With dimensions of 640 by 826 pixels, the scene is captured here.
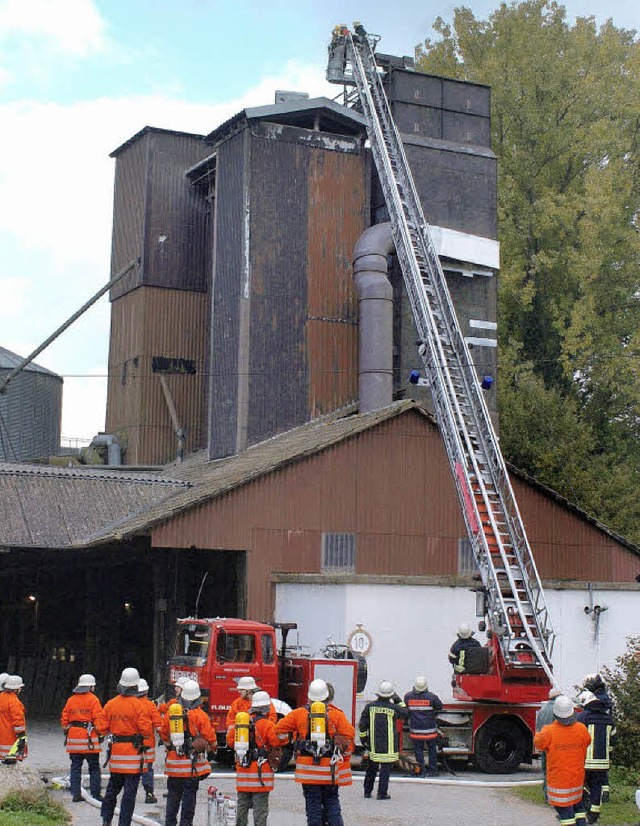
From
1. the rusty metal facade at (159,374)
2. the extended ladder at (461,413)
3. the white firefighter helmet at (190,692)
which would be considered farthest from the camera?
the rusty metal facade at (159,374)

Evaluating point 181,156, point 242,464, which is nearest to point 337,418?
point 242,464

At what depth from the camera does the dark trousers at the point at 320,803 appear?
41.9 ft

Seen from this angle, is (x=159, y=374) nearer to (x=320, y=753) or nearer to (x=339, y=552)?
(x=339, y=552)

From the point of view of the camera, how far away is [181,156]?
40.5 meters

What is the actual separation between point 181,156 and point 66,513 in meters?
16.8

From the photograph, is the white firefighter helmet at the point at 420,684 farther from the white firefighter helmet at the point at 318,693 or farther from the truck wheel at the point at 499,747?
the white firefighter helmet at the point at 318,693

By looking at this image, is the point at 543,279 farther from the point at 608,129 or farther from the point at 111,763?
the point at 111,763

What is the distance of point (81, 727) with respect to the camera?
15.9 meters

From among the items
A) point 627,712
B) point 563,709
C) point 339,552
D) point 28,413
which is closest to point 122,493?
point 339,552

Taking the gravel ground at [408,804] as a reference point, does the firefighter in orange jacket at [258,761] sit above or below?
above

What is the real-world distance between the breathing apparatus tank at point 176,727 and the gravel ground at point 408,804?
1.58m

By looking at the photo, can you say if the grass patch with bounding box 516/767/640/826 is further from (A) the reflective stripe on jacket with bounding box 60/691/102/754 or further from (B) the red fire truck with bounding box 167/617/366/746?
(A) the reflective stripe on jacket with bounding box 60/691/102/754

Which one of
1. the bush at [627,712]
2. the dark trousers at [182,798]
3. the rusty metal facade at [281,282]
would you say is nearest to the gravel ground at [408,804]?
the dark trousers at [182,798]

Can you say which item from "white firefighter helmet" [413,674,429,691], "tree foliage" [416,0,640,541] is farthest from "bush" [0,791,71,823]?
"tree foliage" [416,0,640,541]
